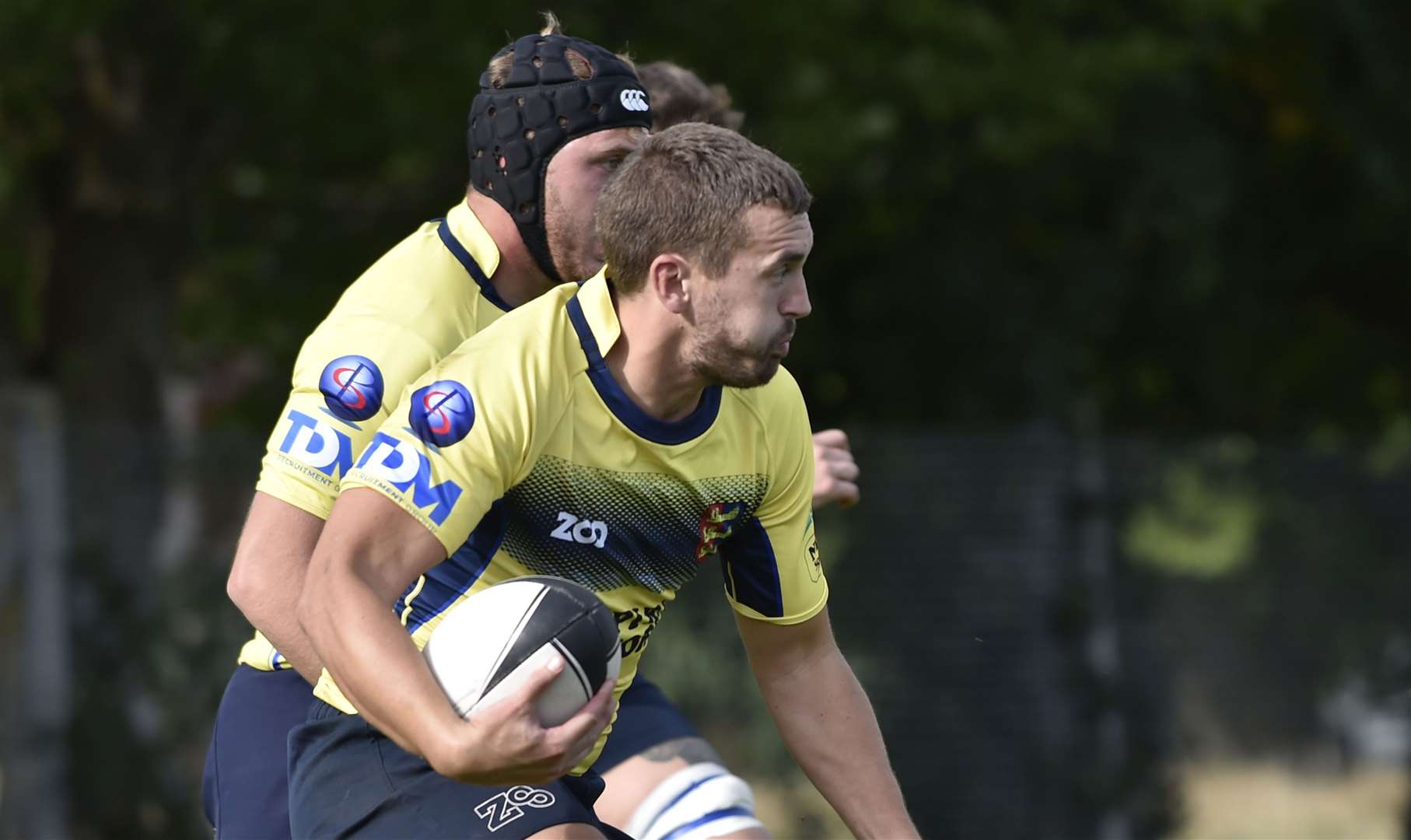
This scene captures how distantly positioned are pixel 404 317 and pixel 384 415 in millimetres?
225

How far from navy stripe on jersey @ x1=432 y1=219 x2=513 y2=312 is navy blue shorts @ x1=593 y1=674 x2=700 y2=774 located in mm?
971

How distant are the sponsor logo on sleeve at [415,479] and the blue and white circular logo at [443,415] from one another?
0.14 feet

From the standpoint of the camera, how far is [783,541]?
12.8 ft

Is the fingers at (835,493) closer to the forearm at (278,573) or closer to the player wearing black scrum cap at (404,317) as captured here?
the player wearing black scrum cap at (404,317)

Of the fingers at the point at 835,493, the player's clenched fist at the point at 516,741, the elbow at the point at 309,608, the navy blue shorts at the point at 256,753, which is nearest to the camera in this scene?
the player's clenched fist at the point at 516,741

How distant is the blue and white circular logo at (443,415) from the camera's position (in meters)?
3.29

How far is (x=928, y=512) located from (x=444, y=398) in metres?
8.32

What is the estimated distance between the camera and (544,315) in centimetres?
354

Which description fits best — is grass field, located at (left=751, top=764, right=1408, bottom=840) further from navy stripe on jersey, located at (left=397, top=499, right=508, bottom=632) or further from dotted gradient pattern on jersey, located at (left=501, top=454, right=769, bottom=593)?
navy stripe on jersey, located at (left=397, top=499, right=508, bottom=632)

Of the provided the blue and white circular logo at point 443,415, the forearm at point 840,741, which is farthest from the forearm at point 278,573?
the forearm at point 840,741

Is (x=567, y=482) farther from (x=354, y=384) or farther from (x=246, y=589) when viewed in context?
(x=246, y=589)

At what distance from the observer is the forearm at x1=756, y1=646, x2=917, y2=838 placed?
3.97 m

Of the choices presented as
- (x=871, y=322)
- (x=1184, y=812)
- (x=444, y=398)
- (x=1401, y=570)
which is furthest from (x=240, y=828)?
(x=871, y=322)

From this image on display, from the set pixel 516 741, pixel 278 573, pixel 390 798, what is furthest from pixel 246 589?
pixel 516 741
